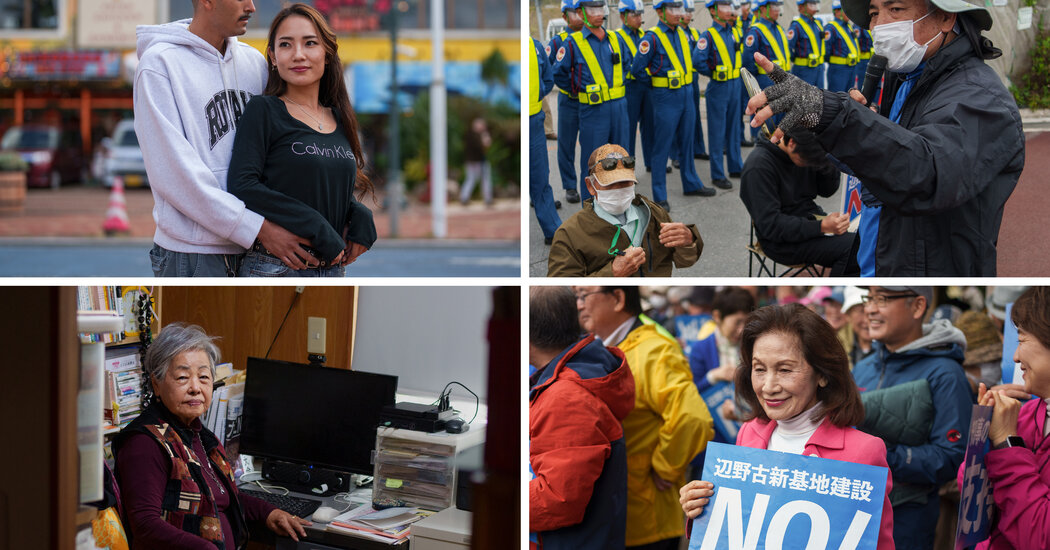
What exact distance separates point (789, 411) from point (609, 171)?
0.97 meters

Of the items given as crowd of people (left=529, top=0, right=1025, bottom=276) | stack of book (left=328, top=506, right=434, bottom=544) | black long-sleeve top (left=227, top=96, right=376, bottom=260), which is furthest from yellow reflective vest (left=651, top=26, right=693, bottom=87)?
stack of book (left=328, top=506, right=434, bottom=544)

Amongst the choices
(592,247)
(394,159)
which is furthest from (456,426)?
(394,159)

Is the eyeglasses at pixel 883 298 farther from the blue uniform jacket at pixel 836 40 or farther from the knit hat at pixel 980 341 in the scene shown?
the blue uniform jacket at pixel 836 40

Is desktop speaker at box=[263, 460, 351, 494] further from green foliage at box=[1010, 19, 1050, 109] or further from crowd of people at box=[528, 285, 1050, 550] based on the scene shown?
green foliage at box=[1010, 19, 1050, 109]

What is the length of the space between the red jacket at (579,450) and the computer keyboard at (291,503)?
3.51 ft

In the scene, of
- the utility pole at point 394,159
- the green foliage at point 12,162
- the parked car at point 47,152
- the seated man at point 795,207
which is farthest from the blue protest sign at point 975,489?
the green foliage at point 12,162

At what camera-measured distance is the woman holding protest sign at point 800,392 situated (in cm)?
232

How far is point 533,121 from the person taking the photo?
2.95 metres

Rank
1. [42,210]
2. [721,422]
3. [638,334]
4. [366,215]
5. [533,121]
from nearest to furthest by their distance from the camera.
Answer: [366,215]
[533,121]
[638,334]
[721,422]
[42,210]

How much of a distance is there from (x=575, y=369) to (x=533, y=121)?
0.84 m

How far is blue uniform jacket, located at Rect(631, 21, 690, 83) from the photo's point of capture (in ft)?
10.4

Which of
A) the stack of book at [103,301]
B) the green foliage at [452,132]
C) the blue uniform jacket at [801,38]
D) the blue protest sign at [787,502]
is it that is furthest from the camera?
the green foliage at [452,132]

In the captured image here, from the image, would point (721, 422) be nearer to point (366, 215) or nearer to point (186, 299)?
point (366, 215)

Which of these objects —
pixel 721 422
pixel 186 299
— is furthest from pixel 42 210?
pixel 721 422
